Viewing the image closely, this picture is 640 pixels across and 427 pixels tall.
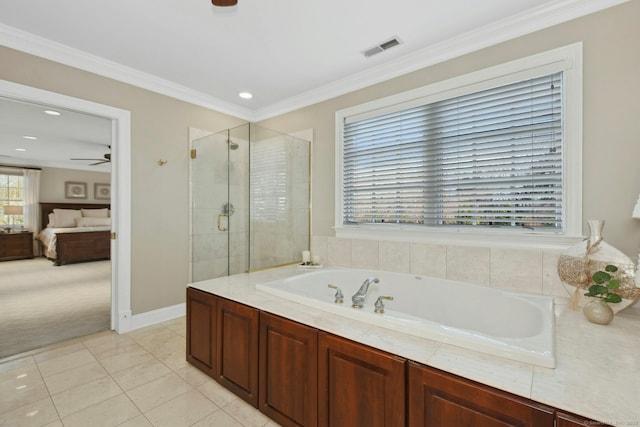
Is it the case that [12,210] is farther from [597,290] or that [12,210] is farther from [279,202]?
[597,290]

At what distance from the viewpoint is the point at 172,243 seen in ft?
10.3

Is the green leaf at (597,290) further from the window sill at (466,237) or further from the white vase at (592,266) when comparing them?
the window sill at (466,237)

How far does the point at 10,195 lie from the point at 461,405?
9.81 metres

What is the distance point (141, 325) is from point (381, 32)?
11.4 ft

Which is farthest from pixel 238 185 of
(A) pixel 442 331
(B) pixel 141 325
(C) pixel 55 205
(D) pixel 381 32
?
(C) pixel 55 205

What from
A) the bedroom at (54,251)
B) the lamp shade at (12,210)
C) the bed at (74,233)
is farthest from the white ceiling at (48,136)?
the bed at (74,233)

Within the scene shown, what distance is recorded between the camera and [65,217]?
724 cm

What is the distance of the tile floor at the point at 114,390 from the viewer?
166 cm

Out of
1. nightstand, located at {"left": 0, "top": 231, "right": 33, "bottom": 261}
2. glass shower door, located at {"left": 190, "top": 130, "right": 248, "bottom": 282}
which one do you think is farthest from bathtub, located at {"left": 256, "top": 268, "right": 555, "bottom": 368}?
nightstand, located at {"left": 0, "top": 231, "right": 33, "bottom": 261}

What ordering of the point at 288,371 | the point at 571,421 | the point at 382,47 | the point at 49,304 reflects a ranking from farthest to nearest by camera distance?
the point at 49,304, the point at 382,47, the point at 288,371, the point at 571,421

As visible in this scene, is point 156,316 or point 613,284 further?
point 156,316

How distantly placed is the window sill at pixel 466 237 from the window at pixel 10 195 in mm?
8412

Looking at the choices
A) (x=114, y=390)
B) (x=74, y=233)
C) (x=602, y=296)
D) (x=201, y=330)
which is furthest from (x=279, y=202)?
(x=74, y=233)

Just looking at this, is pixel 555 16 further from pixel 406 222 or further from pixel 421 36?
pixel 406 222
